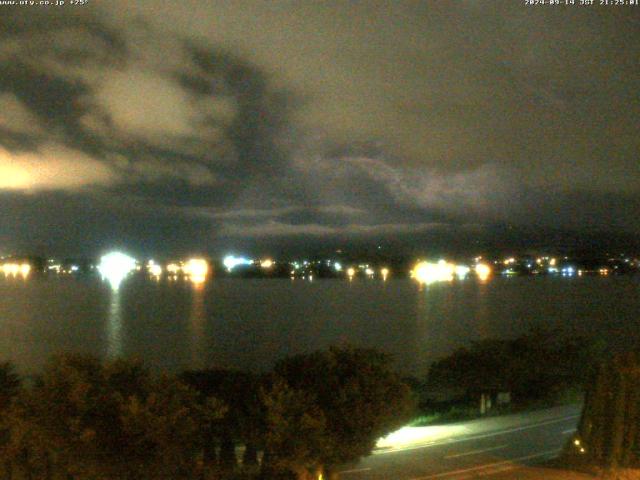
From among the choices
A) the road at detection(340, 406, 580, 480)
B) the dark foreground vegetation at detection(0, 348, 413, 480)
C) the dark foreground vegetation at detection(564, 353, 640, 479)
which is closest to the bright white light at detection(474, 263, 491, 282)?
the road at detection(340, 406, 580, 480)

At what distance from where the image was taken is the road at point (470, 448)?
13016 millimetres

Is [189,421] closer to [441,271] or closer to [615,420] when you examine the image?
[615,420]

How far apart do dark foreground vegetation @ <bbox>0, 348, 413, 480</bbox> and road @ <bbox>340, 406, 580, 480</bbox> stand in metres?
1.86

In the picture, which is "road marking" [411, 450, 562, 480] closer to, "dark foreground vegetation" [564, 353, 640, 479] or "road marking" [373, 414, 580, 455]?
"dark foreground vegetation" [564, 353, 640, 479]

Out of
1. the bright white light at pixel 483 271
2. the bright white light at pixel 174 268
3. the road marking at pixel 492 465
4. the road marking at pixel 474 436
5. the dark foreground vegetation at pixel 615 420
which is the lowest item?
the road marking at pixel 474 436

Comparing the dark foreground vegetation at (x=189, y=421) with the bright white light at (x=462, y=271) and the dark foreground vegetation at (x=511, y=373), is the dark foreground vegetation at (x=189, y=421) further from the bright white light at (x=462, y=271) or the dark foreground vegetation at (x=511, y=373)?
the bright white light at (x=462, y=271)

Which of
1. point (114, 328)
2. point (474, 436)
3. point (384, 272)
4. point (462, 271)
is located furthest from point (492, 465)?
point (462, 271)

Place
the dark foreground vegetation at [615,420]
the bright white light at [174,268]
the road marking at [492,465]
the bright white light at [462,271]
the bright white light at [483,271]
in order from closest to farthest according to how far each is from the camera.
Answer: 1. the dark foreground vegetation at [615,420]
2. the road marking at [492,465]
3. the bright white light at [483,271]
4. the bright white light at [462,271]
5. the bright white light at [174,268]

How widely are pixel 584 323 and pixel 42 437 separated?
2699 inches

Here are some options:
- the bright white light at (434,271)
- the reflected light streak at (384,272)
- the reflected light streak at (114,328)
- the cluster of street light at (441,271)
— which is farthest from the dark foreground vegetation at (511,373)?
the bright white light at (434,271)

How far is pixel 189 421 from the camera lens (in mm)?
10031

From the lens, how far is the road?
13016mm

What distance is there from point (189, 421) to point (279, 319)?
68373 millimetres

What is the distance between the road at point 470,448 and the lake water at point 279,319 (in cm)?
2518
